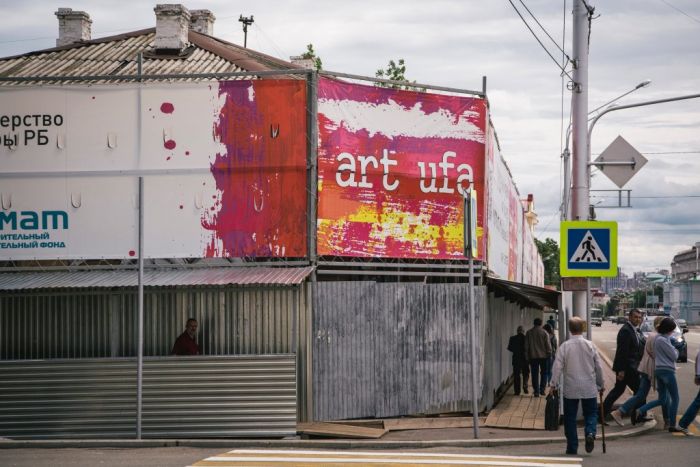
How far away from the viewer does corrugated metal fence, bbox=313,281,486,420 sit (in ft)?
55.7

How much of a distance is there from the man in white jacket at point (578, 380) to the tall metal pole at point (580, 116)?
334cm

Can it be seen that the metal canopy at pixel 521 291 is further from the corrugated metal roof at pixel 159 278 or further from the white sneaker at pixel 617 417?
the corrugated metal roof at pixel 159 278

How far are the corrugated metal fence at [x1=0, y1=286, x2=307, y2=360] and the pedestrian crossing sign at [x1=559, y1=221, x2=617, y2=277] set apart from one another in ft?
13.5

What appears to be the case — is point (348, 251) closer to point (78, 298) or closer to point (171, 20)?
point (78, 298)

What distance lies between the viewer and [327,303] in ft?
55.7

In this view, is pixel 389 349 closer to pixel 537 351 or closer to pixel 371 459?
pixel 371 459

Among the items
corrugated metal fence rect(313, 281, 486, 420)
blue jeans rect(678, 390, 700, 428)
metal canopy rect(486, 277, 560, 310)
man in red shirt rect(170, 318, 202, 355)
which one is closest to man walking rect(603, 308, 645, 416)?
blue jeans rect(678, 390, 700, 428)

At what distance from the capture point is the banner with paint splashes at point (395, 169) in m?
17.3

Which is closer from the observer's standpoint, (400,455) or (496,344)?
(400,455)

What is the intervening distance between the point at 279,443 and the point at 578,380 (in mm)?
4275

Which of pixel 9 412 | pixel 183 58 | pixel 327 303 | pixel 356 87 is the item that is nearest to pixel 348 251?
pixel 327 303

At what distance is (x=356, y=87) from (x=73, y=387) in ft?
21.3

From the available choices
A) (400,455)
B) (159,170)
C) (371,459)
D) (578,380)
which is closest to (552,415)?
(578,380)

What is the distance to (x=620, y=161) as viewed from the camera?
1972 centimetres
